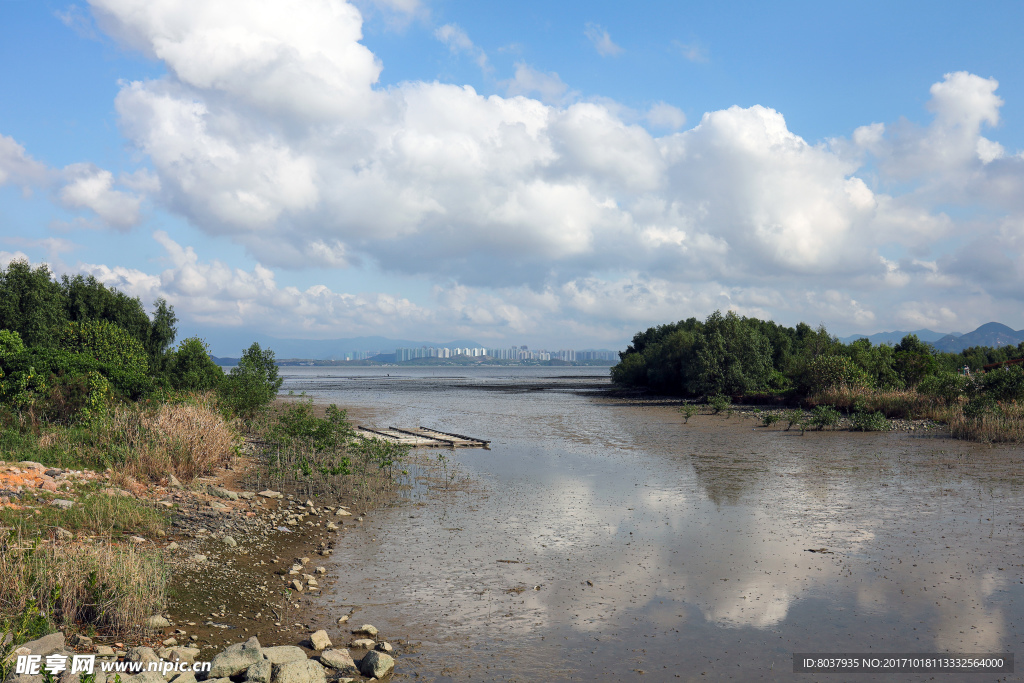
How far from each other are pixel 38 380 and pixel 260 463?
745 cm

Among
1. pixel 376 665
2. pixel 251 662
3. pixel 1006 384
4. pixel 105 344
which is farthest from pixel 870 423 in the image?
pixel 105 344

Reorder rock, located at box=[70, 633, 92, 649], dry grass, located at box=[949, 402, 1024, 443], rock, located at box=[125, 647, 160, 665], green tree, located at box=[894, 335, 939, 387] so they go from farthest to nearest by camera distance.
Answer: green tree, located at box=[894, 335, 939, 387] < dry grass, located at box=[949, 402, 1024, 443] < rock, located at box=[70, 633, 92, 649] < rock, located at box=[125, 647, 160, 665]

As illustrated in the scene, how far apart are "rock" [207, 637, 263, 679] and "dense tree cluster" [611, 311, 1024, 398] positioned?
3815 centimetres

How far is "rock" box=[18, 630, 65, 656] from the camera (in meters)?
6.80

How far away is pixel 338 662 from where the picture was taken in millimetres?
7785

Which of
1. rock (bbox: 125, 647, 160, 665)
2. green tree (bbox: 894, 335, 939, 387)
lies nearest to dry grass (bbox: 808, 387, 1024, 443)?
green tree (bbox: 894, 335, 939, 387)

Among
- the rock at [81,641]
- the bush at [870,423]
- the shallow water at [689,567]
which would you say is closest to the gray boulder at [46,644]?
the rock at [81,641]

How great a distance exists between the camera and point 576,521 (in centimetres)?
1577

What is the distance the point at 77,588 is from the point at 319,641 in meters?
3.22

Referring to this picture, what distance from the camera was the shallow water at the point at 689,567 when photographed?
8633mm

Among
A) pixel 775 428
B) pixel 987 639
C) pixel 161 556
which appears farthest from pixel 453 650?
pixel 775 428

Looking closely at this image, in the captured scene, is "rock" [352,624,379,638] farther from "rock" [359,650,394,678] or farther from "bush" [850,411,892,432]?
"bush" [850,411,892,432]

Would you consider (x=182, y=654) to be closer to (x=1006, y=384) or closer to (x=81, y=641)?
(x=81, y=641)

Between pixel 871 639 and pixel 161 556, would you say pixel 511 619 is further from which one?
pixel 161 556
